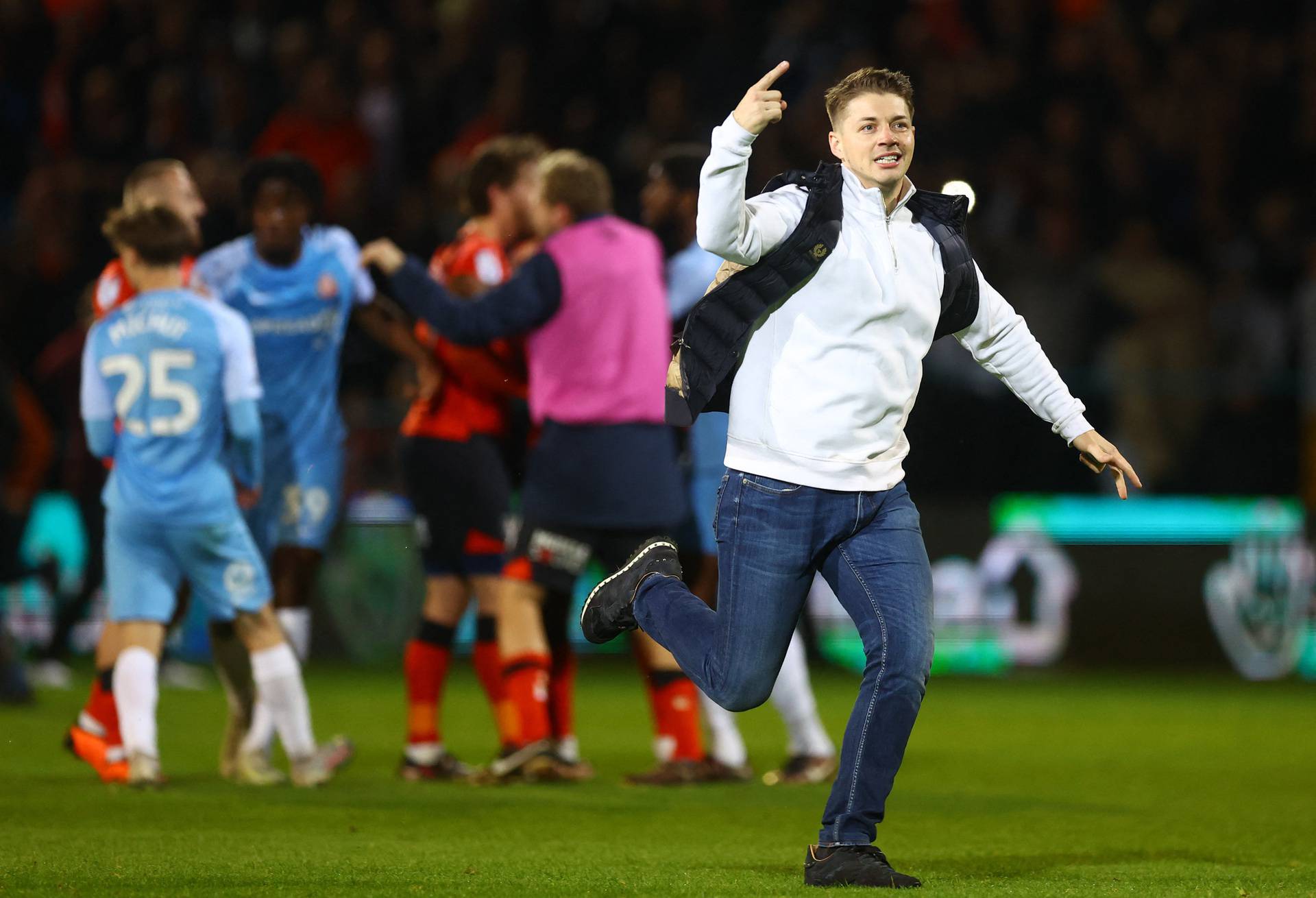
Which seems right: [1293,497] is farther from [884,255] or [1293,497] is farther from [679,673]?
[884,255]

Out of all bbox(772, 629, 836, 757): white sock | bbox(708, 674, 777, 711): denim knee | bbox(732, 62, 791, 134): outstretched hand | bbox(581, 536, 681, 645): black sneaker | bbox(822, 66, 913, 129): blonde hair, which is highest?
bbox(822, 66, 913, 129): blonde hair

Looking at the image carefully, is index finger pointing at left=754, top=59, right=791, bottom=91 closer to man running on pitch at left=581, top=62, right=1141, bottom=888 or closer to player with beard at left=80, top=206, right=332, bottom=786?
man running on pitch at left=581, top=62, right=1141, bottom=888

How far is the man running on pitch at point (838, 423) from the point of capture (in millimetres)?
5176

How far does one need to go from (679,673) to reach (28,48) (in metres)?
10.0

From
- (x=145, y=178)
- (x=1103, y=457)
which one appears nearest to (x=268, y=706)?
(x=145, y=178)

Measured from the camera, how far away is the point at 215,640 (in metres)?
7.85

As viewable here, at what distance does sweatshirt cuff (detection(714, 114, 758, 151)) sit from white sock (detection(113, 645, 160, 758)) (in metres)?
3.51

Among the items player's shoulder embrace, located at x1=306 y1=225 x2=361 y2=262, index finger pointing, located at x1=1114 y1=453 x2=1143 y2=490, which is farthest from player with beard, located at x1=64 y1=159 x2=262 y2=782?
index finger pointing, located at x1=1114 y1=453 x2=1143 y2=490

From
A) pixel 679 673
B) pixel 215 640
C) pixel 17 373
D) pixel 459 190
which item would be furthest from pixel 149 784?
pixel 17 373

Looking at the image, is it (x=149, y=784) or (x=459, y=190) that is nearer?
(x=149, y=784)

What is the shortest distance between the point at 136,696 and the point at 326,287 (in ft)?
6.26

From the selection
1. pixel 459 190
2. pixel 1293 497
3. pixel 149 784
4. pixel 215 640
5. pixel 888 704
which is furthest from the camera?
pixel 1293 497

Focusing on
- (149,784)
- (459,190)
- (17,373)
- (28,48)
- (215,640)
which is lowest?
(149,784)

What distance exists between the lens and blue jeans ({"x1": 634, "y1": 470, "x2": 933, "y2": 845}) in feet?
17.0
